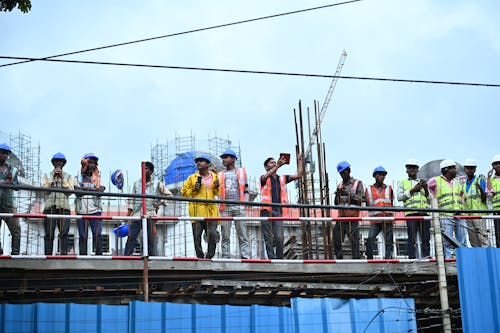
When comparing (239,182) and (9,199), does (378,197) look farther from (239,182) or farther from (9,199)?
(9,199)

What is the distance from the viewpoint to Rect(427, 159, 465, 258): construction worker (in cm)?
1464

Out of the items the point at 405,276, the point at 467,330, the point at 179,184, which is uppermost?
the point at 179,184

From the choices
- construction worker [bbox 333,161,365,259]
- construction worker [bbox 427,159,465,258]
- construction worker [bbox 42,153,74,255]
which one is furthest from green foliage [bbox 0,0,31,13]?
construction worker [bbox 427,159,465,258]

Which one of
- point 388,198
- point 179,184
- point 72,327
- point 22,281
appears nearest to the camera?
point 72,327

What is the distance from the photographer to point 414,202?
1536 centimetres

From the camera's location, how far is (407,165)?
15.8m

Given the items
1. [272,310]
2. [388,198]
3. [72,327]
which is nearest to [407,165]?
[388,198]

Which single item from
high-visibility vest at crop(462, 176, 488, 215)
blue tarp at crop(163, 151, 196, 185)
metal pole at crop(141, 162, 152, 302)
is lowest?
metal pole at crop(141, 162, 152, 302)

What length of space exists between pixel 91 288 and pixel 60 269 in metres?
0.78

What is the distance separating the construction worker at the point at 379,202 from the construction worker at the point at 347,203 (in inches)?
7.4

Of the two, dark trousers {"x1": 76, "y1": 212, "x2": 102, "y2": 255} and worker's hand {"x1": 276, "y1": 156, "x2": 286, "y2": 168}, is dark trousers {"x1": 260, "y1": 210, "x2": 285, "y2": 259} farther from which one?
dark trousers {"x1": 76, "y1": 212, "x2": 102, "y2": 255}

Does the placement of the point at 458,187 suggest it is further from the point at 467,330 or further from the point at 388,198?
the point at 467,330

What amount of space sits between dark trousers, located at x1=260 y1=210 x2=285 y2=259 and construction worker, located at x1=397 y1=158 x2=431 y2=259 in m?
2.13

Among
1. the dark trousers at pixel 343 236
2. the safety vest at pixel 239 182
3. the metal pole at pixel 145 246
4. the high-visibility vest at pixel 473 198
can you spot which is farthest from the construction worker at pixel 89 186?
the high-visibility vest at pixel 473 198
